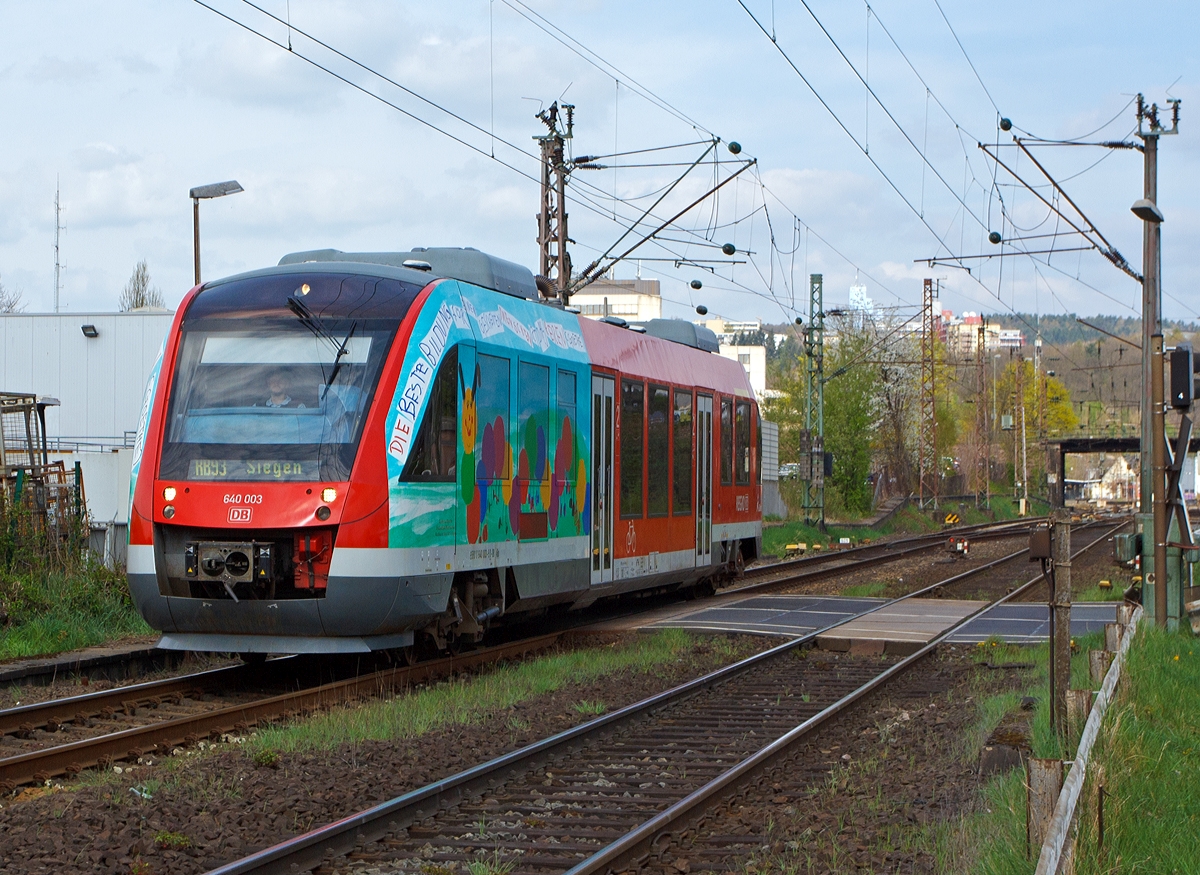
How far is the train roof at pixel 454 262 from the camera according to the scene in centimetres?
1296

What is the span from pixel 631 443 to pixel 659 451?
96 cm

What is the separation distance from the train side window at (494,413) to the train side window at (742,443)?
7.93 meters

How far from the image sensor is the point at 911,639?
1466 cm

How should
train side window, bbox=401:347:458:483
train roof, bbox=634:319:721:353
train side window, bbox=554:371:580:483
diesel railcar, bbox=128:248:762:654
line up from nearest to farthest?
diesel railcar, bbox=128:248:762:654, train side window, bbox=401:347:458:483, train side window, bbox=554:371:580:483, train roof, bbox=634:319:721:353

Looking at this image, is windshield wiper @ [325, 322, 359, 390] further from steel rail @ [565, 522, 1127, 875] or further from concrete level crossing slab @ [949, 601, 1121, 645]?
concrete level crossing slab @ [949, 601, 1121, 645]

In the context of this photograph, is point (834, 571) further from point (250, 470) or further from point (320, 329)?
point (250, 470)

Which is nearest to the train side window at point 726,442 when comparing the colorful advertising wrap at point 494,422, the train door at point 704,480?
the train door at point 704,480

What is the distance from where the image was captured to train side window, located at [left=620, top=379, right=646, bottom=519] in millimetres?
15414

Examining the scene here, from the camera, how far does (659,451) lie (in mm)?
16547

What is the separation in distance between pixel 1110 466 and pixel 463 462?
134 meters

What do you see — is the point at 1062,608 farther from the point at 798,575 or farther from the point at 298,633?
the point at 798,575

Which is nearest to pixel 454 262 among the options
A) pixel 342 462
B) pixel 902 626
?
pixel 342 462

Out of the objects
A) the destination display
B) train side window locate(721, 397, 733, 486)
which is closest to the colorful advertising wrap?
the destination display

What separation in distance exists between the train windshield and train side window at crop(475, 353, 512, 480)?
1.34m
